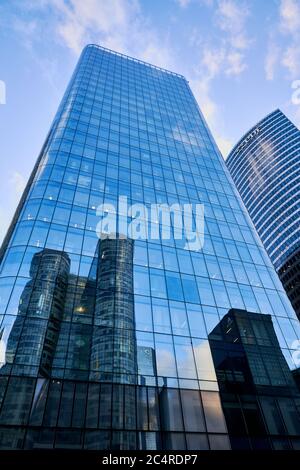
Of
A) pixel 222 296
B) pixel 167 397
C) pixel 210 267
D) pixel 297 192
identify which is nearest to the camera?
pixel 167 397

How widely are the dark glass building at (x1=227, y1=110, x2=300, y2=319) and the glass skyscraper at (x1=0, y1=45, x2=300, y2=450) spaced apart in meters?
87.8

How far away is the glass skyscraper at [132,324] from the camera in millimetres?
17547

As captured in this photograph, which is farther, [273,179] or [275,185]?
[273,179]

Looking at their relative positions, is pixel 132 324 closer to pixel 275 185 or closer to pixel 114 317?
pixel 114 317

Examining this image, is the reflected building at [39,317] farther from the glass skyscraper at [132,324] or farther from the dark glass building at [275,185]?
the dark glass building at [275,185]

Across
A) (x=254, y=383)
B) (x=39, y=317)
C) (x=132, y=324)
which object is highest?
(x=132, y=324)

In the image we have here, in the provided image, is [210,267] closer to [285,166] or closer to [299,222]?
[299,222]

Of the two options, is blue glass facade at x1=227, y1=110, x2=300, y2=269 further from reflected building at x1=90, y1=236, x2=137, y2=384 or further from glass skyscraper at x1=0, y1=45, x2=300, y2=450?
reflected building at x1=90, y1=236, x2=137, y2=384

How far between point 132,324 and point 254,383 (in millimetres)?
10315

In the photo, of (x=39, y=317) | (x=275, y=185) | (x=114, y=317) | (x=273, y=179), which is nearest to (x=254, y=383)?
(x=114, y=317)

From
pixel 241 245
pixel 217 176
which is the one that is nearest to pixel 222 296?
pixel 241 245

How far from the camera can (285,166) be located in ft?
463

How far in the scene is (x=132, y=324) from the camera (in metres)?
22.9

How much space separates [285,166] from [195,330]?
138850 mm
